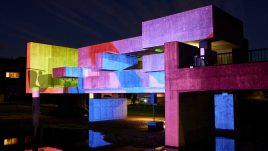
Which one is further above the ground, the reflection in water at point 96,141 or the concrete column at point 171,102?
the concrete column at point 171,102

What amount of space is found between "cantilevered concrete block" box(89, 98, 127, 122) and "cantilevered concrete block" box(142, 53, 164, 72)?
10.0 metres

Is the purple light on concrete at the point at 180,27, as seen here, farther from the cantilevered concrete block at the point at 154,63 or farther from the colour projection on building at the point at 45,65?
the colour projection on building at the point at 45,65

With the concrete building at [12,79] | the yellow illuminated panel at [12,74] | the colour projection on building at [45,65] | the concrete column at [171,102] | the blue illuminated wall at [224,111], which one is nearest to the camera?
the concrete column at [171,102]

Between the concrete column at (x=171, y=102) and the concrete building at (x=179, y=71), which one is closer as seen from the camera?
the concrete building at (x=179, y=71)

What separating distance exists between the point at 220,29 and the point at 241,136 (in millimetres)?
8108

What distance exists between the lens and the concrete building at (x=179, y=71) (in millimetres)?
15648

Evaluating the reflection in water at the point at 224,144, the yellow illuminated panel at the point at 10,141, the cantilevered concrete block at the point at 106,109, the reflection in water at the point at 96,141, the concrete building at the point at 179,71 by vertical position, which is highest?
the concrete building at the point at 179,71

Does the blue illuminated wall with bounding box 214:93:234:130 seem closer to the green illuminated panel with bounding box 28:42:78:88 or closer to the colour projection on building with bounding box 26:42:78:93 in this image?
the colour projection on building with bounding box 26:42:78:93

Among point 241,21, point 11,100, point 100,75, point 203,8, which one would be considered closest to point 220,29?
point 203,8

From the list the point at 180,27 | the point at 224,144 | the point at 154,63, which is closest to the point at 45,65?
the point at 154,63

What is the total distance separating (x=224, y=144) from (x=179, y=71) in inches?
221

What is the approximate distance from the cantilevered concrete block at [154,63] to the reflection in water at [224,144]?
675 centimetres

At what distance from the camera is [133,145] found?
17219 millimetres

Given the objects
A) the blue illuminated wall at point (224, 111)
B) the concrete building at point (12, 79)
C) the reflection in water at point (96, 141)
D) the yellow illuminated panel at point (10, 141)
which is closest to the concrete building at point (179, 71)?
the blue illuminated wall at point (224, 111)
